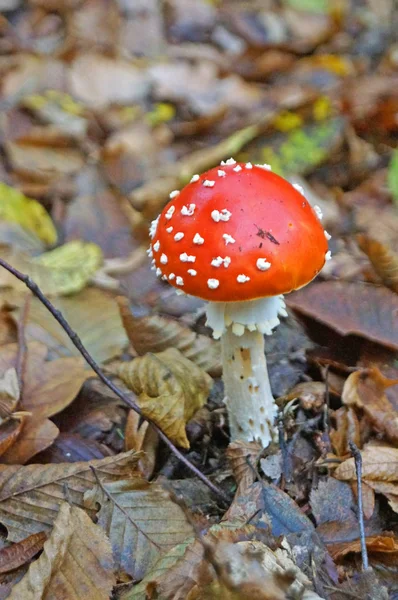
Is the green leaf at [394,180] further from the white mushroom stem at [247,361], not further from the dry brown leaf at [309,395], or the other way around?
the white mushroom stem at [247,361]

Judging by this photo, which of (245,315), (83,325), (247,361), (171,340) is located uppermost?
(245,315)

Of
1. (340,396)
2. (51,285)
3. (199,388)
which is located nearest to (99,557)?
(199,388)

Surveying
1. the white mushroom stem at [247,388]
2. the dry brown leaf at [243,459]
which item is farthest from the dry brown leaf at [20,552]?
the white mushroom stem at [247,388]

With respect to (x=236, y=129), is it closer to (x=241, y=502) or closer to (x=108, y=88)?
(x=108, y=88)

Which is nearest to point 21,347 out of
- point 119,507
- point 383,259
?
point 119,507

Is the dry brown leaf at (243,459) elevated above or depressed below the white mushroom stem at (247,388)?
below

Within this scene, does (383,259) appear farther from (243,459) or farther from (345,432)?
(243,459)
